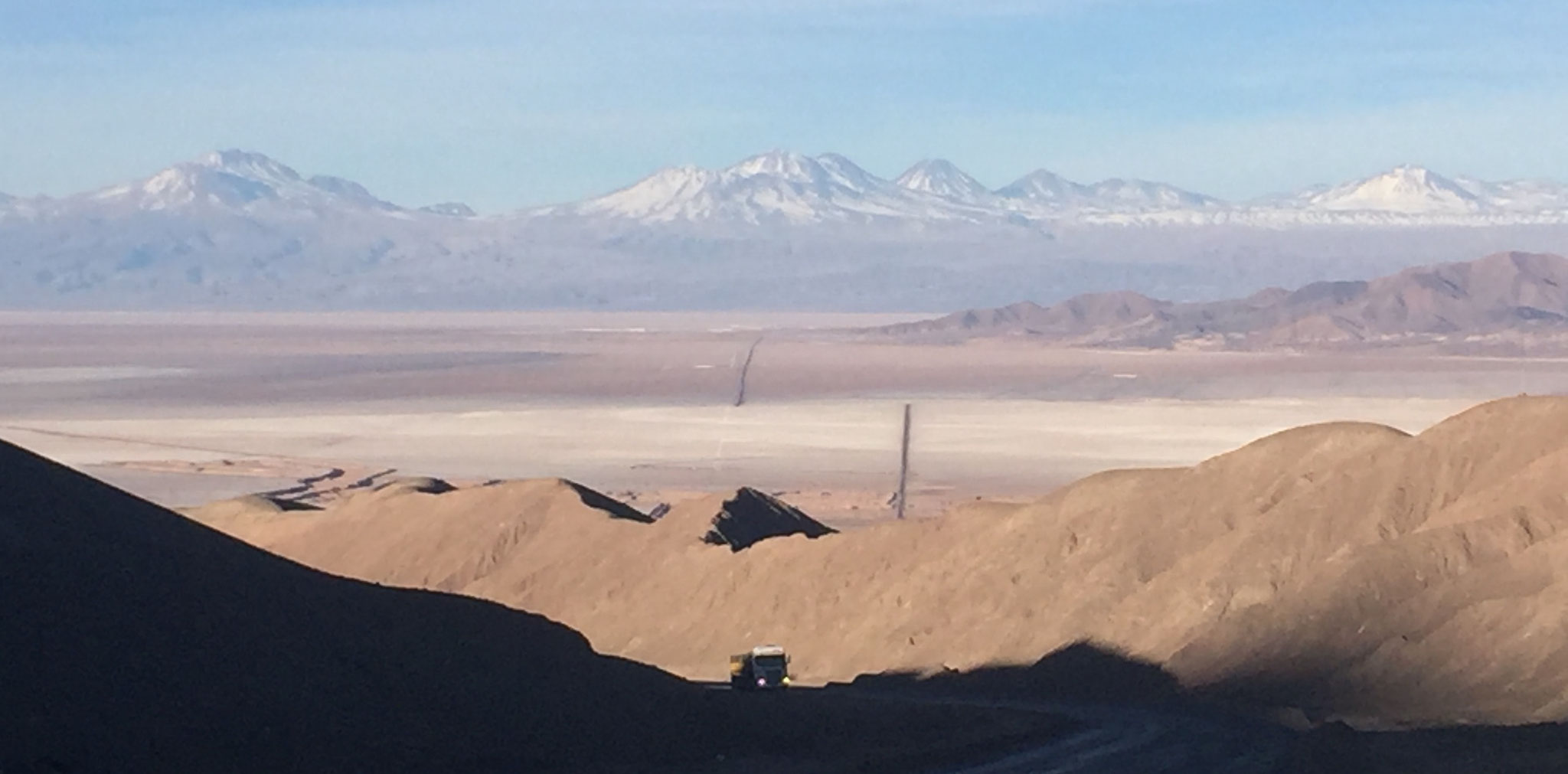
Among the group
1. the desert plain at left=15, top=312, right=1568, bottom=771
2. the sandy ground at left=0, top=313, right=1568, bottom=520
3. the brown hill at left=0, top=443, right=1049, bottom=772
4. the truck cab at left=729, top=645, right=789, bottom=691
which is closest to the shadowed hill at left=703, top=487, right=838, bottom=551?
the desert plain at left=15, top=312, right=1568, bottom=771

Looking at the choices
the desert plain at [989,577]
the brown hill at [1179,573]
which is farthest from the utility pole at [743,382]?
the brown hill at [1179,573]

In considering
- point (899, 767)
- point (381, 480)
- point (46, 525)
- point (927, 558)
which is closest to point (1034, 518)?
point (927, 558)

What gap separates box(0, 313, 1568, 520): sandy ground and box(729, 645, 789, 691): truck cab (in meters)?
39.3

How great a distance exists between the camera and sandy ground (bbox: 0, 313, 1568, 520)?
9931cm

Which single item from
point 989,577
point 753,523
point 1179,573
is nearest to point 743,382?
point 753,523

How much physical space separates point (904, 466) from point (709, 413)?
3544 centimetres

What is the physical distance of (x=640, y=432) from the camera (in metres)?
120

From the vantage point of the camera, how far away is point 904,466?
101m

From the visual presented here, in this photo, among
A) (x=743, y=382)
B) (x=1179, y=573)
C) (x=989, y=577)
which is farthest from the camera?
(x=743, y=382)

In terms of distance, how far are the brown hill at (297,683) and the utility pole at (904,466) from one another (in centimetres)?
4881

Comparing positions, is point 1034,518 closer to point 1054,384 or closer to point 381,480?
point 381,480

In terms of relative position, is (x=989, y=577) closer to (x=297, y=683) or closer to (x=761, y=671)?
(x=761, y=671)

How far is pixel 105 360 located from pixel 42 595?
168 meters

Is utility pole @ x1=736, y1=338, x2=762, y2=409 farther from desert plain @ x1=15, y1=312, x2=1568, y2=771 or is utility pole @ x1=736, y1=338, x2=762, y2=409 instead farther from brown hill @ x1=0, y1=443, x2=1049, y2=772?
brown hill @ x1=0, y1=443, x2=1049, y2=772
